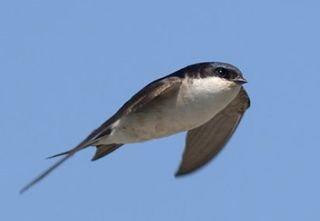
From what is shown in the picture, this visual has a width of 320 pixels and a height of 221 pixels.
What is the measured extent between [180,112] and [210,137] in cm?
151

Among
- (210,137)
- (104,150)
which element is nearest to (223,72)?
(104,150)

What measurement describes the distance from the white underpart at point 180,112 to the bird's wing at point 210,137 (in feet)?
4.17

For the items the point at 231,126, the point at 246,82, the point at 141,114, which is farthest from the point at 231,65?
the point at 231,126

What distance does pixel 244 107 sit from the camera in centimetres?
941

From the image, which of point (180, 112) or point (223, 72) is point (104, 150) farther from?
point (223, 72)

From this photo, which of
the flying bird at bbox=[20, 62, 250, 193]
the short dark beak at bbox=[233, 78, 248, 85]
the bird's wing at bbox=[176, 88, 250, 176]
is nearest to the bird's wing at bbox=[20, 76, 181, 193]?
the flying bird at bbox=[20, 62, 250, 193]

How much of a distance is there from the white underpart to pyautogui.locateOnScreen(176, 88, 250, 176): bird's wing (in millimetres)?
1270

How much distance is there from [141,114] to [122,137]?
0.77 ft

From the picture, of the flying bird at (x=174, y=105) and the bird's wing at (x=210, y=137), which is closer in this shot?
the flying bird at (x=174, y=105)

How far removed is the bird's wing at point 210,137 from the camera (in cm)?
943

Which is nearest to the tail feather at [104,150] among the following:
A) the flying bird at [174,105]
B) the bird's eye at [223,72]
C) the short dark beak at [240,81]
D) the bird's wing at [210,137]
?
the flying bird at [174,105]

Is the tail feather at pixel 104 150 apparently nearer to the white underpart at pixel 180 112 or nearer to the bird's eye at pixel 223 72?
the white underpart at pixel 180 112

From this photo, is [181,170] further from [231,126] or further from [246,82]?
[246,82]

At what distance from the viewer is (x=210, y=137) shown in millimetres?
9539
